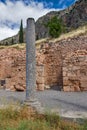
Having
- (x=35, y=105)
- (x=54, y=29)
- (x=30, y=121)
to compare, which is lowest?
(x=30, y=121)

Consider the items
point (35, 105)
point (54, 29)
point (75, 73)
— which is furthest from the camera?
point (54, 29)

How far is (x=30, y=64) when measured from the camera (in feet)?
43.5

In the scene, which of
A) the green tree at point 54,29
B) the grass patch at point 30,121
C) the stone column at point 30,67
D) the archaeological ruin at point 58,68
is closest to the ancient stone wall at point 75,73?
the archaeological ruin at point 58,68

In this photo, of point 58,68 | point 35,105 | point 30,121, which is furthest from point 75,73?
point 30,121

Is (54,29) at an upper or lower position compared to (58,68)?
upper

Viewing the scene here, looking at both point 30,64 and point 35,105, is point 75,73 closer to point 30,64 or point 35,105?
point 30,64

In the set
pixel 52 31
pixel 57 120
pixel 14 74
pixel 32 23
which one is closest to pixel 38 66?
pixel 14 74

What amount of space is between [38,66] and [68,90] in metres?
2.88

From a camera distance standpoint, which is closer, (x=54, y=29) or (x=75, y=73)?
(x=75, y=73)

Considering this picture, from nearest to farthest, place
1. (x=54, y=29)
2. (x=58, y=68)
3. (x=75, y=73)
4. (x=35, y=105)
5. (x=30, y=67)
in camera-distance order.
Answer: (x=35, y=105) → (x=30, y=67) → (x=75, y=73) → (x=58, y=68) → (x=54, y=29)

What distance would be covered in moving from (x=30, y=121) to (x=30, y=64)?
445cm

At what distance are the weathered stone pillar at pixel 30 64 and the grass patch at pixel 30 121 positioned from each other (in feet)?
5.11

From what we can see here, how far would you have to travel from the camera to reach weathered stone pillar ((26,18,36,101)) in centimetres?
1298

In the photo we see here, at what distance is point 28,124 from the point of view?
873cm
